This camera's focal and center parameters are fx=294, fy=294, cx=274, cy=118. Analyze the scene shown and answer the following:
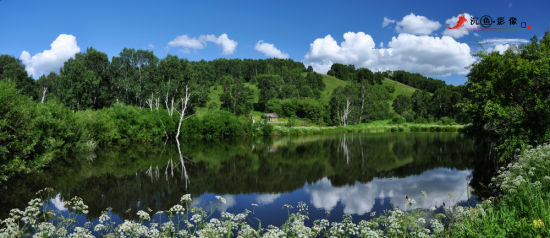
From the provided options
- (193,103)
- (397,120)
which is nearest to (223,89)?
(193,103)

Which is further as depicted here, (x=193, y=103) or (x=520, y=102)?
(x=193, y=103)

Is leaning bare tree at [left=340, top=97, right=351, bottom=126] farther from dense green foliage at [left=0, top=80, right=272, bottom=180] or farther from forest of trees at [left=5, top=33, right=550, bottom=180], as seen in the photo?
dense green foliage at [left=0, top=80, right=272, bottom=180]

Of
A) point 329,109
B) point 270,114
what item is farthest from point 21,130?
point 329,109

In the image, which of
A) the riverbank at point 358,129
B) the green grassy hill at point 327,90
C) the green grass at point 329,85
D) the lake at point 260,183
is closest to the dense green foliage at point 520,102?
the lake at point 260,183

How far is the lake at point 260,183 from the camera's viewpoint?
488 inches

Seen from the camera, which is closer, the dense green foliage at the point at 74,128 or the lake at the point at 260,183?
the lake at the point at 260,183

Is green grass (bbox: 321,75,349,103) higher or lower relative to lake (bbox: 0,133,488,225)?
higher

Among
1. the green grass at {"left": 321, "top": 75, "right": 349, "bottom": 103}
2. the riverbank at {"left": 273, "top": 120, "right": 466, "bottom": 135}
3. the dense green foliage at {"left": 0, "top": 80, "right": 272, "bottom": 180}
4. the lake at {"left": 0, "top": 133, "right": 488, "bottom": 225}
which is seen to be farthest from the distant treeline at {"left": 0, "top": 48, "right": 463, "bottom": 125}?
the riverbank at {"left": 273, "top": 120, "right": 466, "bottom": 135}

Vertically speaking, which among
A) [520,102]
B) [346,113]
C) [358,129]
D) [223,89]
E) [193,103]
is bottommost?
[358,129]

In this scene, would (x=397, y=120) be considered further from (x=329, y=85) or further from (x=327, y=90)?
(x=329, y=85)

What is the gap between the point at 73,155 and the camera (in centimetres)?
2742

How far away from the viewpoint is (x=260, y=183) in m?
16.6

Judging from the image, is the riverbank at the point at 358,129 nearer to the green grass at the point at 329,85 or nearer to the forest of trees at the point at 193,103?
the forest of trees at the point at 193,103

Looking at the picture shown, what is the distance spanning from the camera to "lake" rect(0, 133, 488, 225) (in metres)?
12.4
